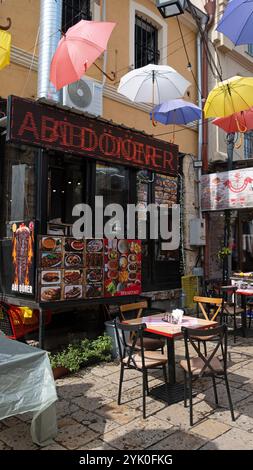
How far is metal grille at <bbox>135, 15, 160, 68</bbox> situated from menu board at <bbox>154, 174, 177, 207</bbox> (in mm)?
3052

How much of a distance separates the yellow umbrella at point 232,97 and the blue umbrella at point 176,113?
1060 mm

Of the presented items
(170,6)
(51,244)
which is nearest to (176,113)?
(170,6)

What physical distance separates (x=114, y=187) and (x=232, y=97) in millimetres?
2816

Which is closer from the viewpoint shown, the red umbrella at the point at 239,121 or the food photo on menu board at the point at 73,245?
the food photo on menu board at the point at 73,245

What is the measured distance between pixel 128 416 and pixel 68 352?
1.93 m

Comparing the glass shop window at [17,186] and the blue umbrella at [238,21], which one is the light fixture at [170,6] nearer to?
the blue umbrella at [238,21]

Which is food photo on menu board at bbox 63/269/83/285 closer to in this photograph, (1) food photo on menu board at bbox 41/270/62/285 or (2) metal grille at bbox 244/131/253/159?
(1) food photo on menu board at bbox 41/270/62/285

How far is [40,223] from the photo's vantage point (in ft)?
19.2

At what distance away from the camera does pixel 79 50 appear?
5887mm

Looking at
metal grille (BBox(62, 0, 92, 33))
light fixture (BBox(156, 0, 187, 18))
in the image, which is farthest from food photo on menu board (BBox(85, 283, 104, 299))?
metal grille (BBox(62, 0, 92, 33))

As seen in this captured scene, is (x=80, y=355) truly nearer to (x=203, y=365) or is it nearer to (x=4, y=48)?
(x=203, y=365)

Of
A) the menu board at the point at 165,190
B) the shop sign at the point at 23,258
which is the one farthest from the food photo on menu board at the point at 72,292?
the menu board at the point at 165,190

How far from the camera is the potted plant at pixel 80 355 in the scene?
560 cm

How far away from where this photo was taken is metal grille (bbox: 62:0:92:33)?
8.36m
